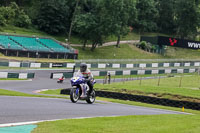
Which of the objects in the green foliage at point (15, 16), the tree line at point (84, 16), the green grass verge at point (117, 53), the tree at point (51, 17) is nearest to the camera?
the green foliage at point (15, 16)

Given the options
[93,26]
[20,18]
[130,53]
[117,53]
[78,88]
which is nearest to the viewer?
[78,88]

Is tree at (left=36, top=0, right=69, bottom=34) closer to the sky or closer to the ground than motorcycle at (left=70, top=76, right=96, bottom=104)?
closer to the sky

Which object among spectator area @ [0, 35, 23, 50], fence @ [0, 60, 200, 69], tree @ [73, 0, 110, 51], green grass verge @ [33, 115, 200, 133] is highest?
tree @ [73, 0, 110, 51]

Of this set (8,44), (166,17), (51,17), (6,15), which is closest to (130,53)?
(51,17)

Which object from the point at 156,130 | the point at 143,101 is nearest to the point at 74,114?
the point at 156,130

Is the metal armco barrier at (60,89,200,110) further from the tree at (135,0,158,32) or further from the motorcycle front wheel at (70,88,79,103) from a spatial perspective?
the tree at (135,0,158,32)

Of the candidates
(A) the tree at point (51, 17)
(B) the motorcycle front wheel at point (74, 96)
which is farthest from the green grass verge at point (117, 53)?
(B) the motorcycle front wheel at point (74, 96)

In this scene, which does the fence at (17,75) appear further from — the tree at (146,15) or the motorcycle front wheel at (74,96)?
the tree at (146,15)

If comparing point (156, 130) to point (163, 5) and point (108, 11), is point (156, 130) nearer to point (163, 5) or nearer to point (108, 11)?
point (108, 11)

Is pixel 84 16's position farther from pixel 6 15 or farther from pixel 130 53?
pixel 6 15

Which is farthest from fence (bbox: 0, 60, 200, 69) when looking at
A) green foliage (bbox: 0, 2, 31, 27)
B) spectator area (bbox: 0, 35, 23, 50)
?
green foliage (bbox: 0, 2, 31, 27)

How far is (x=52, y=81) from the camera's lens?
41.7 metres

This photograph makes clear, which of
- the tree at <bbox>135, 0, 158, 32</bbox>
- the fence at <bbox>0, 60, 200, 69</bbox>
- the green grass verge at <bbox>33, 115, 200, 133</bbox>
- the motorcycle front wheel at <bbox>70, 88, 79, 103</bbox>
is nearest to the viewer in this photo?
the green grass verge at <bbox>33, 115, 200, 133</bbox>

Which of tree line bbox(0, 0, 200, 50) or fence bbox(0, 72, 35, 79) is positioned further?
tree line bbox(0, 0, 200, 50)
